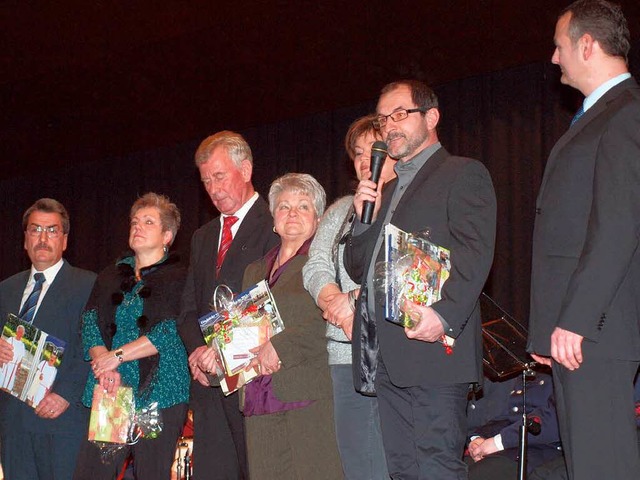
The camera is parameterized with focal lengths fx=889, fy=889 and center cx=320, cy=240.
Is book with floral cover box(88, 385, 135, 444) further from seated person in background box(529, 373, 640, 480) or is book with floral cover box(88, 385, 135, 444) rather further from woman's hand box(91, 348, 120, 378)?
seated person in background box(529, 373, 640, 480)

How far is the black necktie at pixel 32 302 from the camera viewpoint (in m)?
5.16

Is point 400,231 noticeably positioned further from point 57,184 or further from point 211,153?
point 57,184

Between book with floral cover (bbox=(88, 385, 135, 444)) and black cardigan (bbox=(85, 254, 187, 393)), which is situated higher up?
black cardigan (bbox=(85, 254, 187, 393))

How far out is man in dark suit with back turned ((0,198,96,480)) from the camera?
4.89m

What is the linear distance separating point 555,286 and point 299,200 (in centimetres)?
151

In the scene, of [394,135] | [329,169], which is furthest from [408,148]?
[329,169]

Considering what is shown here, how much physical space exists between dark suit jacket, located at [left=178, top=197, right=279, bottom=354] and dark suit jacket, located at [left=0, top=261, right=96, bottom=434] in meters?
0.98

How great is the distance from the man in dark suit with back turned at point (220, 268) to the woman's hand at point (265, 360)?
0.39 m

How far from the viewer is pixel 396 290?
2803 millimetres

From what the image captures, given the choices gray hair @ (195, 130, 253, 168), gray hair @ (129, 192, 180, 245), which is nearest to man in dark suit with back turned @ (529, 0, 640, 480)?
gray hair @ (195, 130, 253, 168)

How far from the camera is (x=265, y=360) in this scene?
368 centimetres

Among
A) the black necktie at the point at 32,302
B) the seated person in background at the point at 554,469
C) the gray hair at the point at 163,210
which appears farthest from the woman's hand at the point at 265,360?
the black necktie at the point at 32,302

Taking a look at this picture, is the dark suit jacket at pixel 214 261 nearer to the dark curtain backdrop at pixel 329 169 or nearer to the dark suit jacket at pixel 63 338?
the dark curtain backdrop at pixel 329 169

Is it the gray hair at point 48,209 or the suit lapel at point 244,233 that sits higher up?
the gray hair at point 48,209
